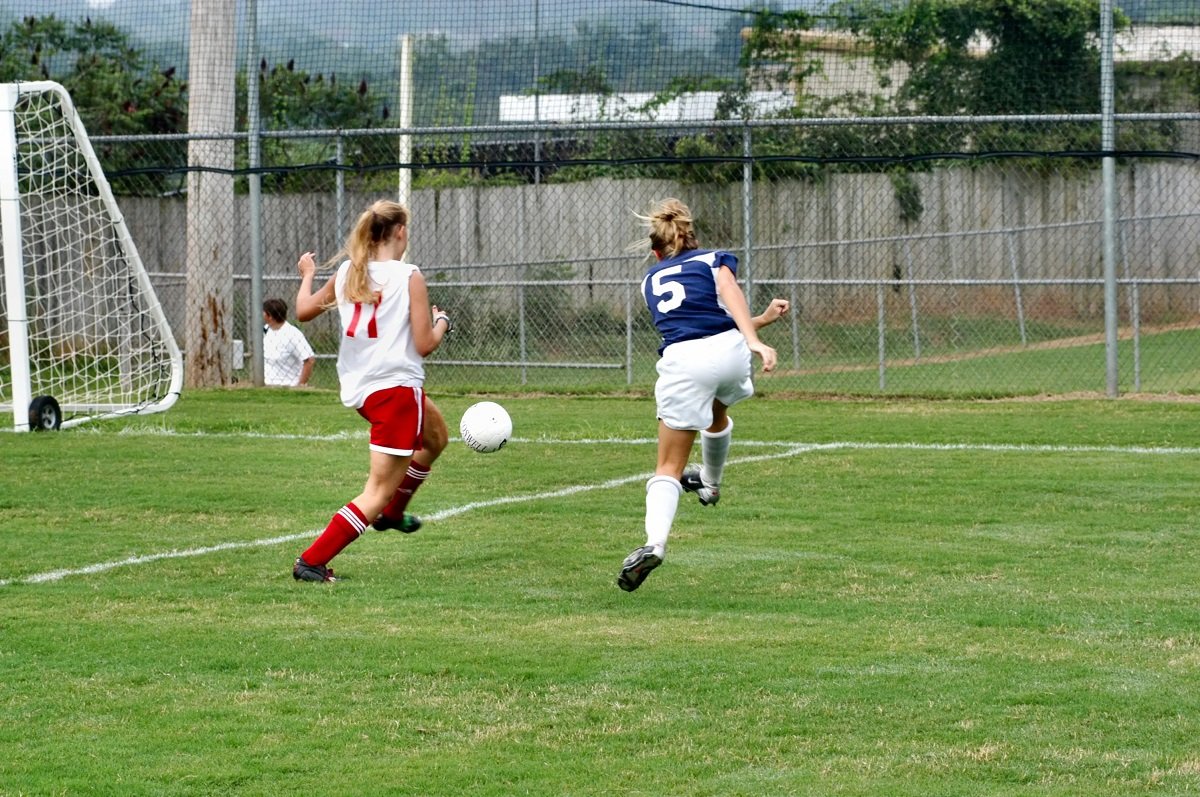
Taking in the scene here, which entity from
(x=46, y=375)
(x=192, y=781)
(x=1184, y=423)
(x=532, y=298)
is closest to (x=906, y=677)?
(x=192, y=781)

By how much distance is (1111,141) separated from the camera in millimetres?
14164

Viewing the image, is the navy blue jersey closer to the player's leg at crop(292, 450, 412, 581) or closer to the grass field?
the grass field

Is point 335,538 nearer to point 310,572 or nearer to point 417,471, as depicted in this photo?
point 310,572

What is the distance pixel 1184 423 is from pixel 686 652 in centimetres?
825

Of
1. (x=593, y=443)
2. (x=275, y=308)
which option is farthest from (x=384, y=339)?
(x=275, y=308)

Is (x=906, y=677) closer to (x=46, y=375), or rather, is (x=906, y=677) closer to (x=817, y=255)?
(x=46, y=375)

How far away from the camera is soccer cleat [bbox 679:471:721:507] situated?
28.2 feet

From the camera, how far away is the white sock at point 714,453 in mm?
8227

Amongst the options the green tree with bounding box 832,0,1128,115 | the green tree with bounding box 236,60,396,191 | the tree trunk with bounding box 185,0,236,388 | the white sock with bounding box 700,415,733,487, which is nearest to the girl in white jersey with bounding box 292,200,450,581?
the white sock with bounding box 700,415,733,487

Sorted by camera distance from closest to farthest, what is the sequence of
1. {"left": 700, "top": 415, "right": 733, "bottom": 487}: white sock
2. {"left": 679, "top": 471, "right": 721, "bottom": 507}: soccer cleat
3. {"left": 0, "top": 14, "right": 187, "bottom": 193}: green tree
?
{"left": 700, "top": 415, "right": 733, "bottom": 487}: white sock → {"left": 679, "top": 471, "right": 721, "bottom": 507}: soccer cleat → {"left": 0, "top": 14, "right": 187, "bottom": 193}: green tree

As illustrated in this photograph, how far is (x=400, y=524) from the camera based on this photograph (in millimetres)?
7965

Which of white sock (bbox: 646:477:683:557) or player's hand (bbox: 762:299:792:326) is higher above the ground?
player's hand (bbox: 762:299:792:326)

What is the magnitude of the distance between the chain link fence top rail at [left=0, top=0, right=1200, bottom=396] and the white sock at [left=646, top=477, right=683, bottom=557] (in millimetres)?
8585

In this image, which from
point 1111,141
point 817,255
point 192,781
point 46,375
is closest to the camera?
point 192,781
